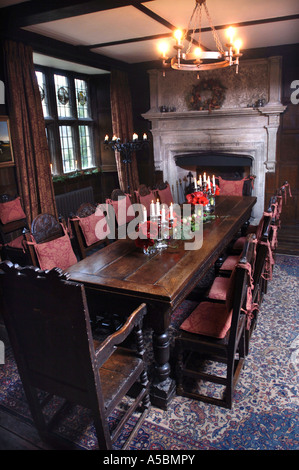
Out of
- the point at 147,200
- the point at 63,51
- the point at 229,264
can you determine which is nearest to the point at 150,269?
the point at 229,264

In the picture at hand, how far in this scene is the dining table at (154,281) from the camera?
2113 millimetres

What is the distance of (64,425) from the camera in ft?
7.01

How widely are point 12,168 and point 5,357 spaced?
2476 millimetres

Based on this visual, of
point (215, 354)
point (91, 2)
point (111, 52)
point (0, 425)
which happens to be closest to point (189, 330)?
point (215, 354)

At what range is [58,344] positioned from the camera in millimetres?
1584

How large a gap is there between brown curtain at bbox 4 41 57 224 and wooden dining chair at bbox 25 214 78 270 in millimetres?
1763

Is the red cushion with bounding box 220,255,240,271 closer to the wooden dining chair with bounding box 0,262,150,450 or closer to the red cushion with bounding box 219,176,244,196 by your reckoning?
the wooden dining chair with bounding box 0,262,150,450

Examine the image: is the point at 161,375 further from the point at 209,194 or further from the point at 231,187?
the point at 231,187

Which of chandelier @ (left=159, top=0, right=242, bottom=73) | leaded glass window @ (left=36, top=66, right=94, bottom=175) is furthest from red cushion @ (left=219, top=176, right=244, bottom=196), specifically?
leaded glass window @ (left=36, top=66, right=94, bottom=175)

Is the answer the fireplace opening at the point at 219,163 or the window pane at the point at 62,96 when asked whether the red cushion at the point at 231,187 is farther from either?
the window pane at the point at 62,96

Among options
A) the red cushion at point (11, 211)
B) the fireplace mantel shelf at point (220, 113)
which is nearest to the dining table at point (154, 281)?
the red cushion at point (11, 211)

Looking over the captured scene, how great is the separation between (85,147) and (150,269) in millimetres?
→ 4608

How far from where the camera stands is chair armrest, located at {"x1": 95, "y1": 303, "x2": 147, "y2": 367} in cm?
162

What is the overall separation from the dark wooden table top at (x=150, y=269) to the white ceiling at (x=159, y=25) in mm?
2118
